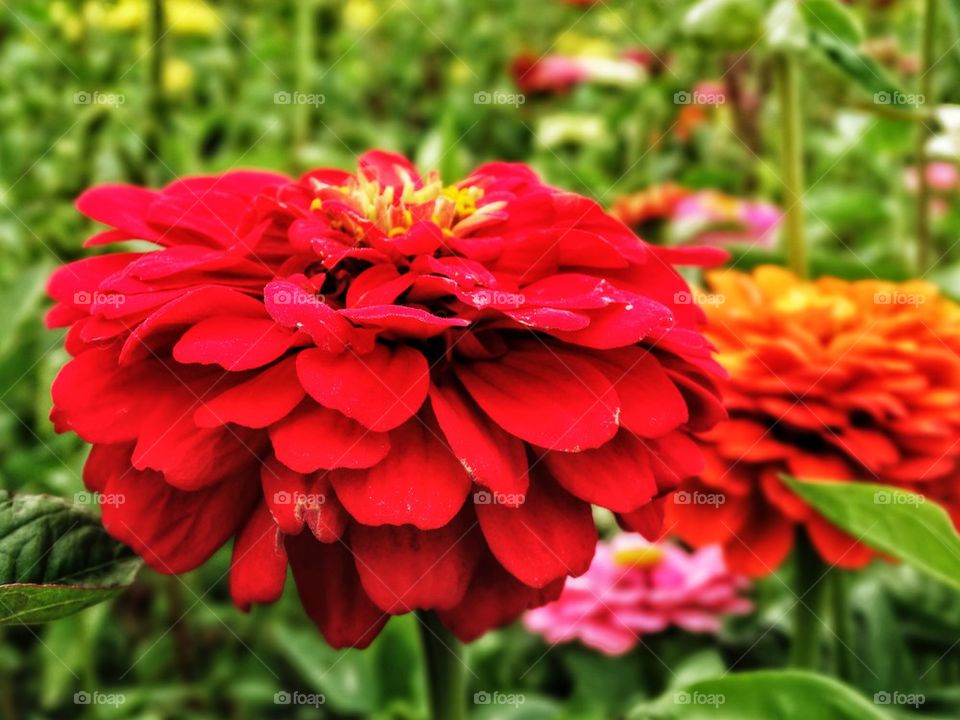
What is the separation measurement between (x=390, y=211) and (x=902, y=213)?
0.97 m

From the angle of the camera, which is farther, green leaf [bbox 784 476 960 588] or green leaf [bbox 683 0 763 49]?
green leaf [bbox 683 0 763 49]

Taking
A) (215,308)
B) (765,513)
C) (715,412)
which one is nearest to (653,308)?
(715,412)

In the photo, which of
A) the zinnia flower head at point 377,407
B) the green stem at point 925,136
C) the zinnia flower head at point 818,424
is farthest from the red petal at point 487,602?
the green stem at point 925,136

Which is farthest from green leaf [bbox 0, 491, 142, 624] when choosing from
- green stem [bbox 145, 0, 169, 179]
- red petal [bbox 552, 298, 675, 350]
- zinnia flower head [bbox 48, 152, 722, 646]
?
green stem [bbox 145, 0, 169, 179]

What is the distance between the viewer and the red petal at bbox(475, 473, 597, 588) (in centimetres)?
38

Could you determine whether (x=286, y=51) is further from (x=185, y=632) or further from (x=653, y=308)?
(x=653, y=308)

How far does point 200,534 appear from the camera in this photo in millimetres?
406

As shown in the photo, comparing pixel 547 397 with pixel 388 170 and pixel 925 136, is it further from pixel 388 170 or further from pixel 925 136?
pixel 925 136

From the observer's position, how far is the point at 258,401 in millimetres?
388

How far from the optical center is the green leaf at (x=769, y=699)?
17.6 inches

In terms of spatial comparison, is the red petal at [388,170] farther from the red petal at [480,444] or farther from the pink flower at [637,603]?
the pink flower at [637,603]

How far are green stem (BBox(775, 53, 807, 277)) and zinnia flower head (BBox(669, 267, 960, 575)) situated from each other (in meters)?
0.18

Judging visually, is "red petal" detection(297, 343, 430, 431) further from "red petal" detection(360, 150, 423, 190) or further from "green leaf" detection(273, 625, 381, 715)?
"green leaf" detection(273, 625, 381, 715)

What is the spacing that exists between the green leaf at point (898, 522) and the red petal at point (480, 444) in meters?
0.17
